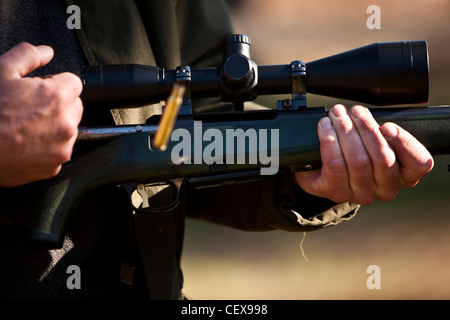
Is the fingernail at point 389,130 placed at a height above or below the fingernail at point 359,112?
below

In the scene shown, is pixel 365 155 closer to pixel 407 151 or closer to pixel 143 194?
pixel 407 151

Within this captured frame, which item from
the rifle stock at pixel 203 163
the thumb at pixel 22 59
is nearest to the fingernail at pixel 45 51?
the thumb at pixel 22 59

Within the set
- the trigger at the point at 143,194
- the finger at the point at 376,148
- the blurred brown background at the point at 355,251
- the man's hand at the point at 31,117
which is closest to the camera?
the man's hand at the point at 31,117

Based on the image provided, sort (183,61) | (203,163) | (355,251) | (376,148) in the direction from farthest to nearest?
(355,251)
(183,61)
(203,163)
(376,148)

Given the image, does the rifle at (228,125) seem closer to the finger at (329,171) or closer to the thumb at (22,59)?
the finger at (329,171)

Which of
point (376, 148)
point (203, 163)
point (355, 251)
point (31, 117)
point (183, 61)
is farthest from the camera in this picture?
point (355, 251)

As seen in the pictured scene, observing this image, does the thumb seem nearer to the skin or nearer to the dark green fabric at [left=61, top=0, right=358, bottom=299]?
the skin

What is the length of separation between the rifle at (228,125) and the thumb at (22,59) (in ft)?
0.55

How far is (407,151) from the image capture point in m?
1.29

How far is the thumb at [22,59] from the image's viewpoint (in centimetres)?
113

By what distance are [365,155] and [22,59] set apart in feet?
2.85

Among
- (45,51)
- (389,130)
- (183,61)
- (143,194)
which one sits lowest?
(143,194)

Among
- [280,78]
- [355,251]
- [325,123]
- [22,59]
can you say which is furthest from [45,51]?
[355,251]
